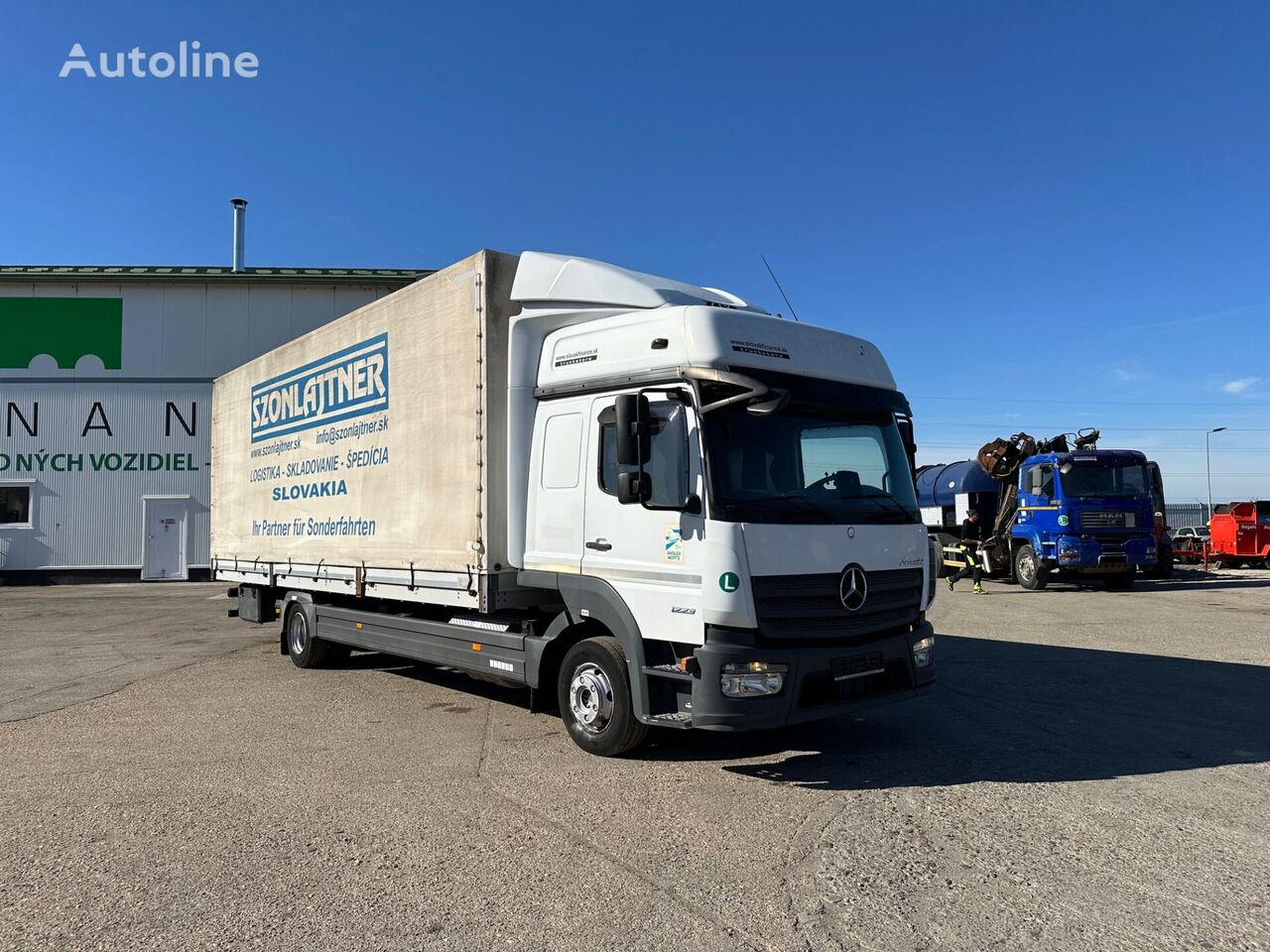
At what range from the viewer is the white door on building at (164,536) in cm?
2516

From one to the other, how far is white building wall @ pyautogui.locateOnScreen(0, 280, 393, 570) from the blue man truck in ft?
67.2

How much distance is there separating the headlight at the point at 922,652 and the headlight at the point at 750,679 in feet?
4.46

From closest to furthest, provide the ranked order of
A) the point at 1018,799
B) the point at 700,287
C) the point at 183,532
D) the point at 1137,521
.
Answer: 1. the point at 1018,799
2. the point at 700,287
3. the point at 1137,521
4. the point at 183,532

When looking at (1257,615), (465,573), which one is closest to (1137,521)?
(1257,615)

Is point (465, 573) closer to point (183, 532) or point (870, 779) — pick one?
point (870, 779)

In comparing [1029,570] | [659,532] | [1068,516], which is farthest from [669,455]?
[1029,570]

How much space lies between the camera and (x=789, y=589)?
520 centimetres

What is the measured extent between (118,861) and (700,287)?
5422 millimetres

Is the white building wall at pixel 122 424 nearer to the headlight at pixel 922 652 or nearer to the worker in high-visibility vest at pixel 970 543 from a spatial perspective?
the worker in high-visibility vest at pixel 970 543

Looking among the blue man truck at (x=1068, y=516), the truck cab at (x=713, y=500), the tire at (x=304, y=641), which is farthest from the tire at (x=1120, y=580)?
the tire at (x=304, y=641)

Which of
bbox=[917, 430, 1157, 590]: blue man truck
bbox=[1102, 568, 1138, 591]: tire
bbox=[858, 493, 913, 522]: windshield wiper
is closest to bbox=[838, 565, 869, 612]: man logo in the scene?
bbox=[858, 493, 913, 522]: windshield wiper

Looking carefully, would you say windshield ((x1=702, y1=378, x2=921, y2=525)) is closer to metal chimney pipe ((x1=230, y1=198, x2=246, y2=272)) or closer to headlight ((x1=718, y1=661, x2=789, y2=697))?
headlight ((x1=718, y1=661, x2=789, y2=697))

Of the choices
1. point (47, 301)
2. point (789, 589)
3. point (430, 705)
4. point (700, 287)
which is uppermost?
point (47, 301)

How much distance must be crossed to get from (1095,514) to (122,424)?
2598cm
